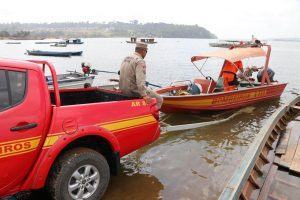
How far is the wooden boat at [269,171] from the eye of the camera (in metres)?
4.39

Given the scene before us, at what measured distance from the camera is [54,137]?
4.10 m

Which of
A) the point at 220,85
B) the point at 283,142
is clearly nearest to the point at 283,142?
the point at 283,142

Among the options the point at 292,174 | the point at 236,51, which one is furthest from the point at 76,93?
the point at 236,51

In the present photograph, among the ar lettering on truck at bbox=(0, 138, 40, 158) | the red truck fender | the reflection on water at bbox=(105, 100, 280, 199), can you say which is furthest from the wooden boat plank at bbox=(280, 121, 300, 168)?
the ar lettering on truck at bbox=(0, 138, 40, 158)

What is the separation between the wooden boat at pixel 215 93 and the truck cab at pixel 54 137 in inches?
225

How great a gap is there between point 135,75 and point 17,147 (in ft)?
9.52

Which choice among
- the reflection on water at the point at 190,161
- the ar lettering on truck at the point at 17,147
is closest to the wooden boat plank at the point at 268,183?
the reflection on water at the point at 190,161

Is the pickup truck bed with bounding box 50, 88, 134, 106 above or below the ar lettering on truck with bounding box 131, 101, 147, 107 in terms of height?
below

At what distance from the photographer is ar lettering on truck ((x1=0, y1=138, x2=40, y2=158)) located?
3.64 m

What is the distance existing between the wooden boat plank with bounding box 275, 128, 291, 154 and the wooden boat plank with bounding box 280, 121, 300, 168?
0.08 m

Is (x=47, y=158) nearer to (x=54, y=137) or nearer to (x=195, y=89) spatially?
(x=54, y=137)

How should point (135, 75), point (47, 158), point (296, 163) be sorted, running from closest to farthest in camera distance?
1. point (47, 158)
2. point (296, 163)
3. point (135, 75)

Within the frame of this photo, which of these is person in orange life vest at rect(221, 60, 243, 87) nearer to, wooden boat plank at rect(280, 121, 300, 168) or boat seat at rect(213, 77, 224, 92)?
boat seat at rect(213, 77, 224, 92)

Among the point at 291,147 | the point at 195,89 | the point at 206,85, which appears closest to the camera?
the point at 291,147
